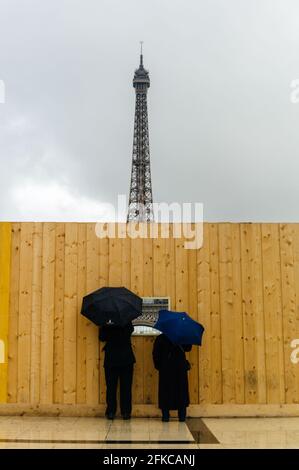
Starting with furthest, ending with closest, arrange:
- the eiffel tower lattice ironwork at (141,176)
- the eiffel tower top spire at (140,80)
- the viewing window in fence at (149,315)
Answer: the eiffel tower top spire at (140,80) → the eiffel tower lattice ironwork at (141,176) → the viewing window in fence at (149,315)

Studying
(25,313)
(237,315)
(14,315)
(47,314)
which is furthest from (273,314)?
(14,315)

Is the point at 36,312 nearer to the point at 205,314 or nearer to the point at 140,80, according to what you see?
the point at 205,314

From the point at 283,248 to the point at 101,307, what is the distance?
2500 millimetres

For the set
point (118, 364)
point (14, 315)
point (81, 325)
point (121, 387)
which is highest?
point (14, 315)

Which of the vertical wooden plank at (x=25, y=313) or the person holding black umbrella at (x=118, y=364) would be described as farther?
the vertical wooden plank at (x=25, y=313)

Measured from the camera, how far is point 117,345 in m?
7.60

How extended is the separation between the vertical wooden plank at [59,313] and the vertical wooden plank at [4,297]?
602 mm

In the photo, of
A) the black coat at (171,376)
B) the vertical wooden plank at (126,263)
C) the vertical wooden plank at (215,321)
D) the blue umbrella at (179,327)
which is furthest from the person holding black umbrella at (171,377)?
the vertical wooden plank at (126,263)

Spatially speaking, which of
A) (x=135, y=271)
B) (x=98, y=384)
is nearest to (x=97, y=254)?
(x=135, y=271)

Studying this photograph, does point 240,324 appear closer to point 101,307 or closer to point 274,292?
point 274,292

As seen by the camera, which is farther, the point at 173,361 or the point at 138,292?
the point at 138,292

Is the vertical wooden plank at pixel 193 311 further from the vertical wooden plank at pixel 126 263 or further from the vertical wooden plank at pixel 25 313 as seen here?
the vertical wooden plank at pixel 25 313

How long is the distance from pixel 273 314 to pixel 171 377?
Answer: 1.61 m

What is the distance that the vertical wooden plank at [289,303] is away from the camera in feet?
26.6
